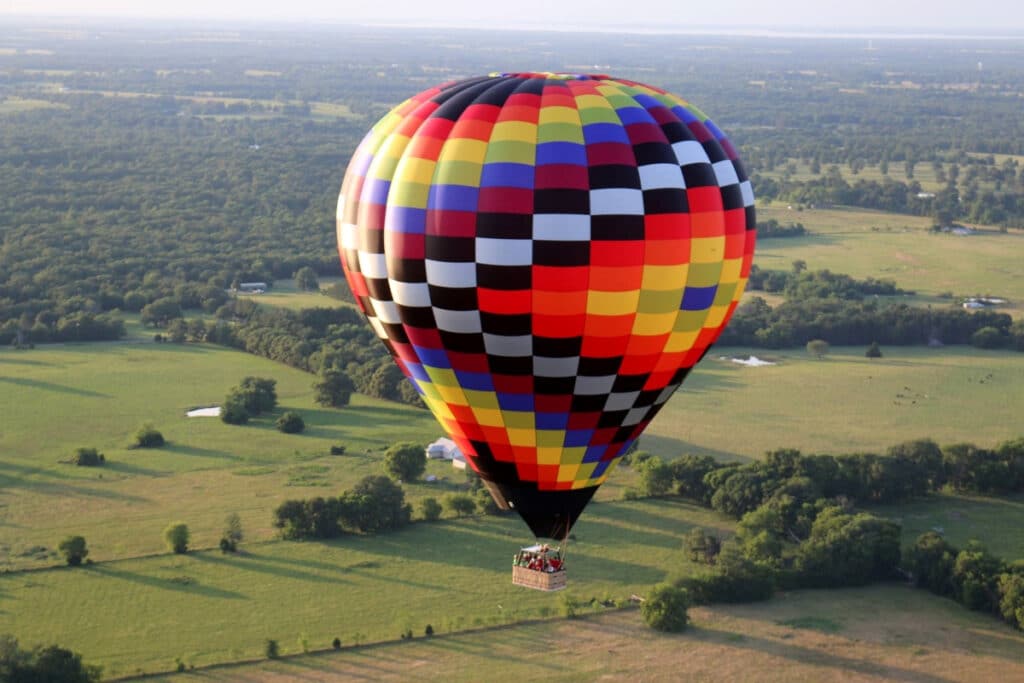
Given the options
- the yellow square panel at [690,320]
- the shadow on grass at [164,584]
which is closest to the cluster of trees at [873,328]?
the shadow on grass at [164,584]

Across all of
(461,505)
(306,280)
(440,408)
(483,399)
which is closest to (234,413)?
(461,505)

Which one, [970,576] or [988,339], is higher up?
[988,339]

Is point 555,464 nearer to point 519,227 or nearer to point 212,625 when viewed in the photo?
point 519,227

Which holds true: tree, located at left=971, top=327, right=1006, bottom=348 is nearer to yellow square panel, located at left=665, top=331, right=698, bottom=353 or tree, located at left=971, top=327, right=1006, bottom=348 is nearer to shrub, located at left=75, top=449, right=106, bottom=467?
shrub, located at left=75, top=449, right=106, bottom=467

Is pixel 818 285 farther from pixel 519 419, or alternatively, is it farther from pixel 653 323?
pixel 519 419

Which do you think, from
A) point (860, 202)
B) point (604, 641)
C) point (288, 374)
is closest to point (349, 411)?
point (288, 374)

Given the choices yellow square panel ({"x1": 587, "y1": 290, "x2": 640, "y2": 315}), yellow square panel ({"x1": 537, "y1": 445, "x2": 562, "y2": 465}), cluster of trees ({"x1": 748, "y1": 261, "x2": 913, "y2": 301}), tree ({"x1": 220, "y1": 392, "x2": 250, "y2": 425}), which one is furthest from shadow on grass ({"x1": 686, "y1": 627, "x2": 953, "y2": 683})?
cluster of trees ({"x1": 748, "y1": 261, "x2": 913, "y2": 301})
